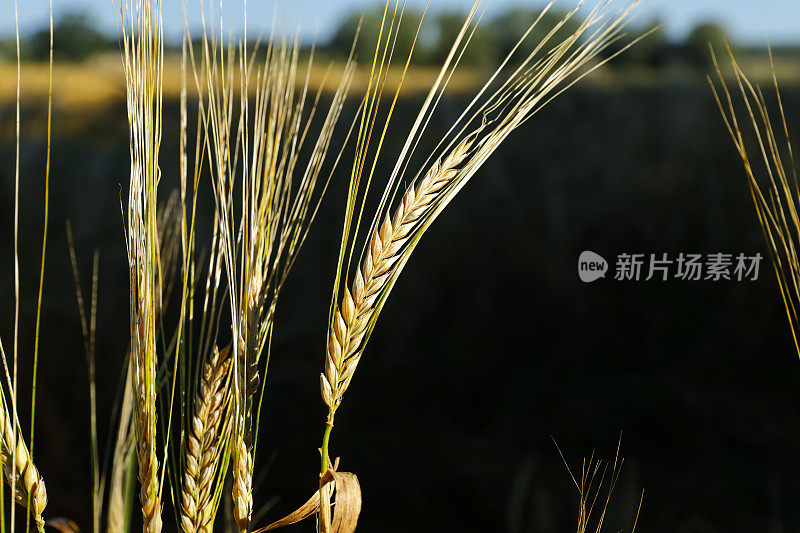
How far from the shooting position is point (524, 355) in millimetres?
1719

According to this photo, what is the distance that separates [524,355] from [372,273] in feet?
4.92

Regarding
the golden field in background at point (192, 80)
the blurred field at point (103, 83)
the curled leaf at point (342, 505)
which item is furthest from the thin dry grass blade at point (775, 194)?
the blurred field at point (103, 83)

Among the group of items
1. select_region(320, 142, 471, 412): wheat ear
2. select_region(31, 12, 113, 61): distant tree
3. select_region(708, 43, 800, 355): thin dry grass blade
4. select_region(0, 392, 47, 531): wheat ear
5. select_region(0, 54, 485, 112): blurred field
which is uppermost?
select_region(31, 12, 113, 61): distant tree

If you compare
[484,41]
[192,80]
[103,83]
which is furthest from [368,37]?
[192,80]

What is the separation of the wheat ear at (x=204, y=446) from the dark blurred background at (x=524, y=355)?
1.23 m

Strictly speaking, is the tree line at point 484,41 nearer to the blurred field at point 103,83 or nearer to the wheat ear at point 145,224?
the blurred field at point 103,83

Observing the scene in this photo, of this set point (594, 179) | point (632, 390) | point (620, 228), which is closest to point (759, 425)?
point (632, 390)

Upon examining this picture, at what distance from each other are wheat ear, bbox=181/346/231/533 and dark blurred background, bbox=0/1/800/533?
48.4 inches

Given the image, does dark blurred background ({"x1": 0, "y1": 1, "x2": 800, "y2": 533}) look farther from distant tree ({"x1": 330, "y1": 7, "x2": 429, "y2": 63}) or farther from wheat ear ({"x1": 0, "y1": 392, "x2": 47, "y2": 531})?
wheat ear ({"x1": 0, "y1": 392, "x2": 47, "y2": 531})

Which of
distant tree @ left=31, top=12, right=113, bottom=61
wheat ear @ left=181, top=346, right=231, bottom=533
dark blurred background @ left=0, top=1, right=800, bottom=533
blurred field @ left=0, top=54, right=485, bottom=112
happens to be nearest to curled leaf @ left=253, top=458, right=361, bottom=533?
wheat ear @ left=181, top=346, right=231, bottom=533

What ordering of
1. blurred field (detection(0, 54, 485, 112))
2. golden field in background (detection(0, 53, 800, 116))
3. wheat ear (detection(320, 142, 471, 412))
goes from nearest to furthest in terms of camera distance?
wheat ear (detection(320, 142, 471, 412))
golden field in background (detection(0, 53, 800, 116))
blurred field (detection(0, 54, 485, 112))

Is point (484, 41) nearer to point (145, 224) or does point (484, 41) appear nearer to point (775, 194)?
point (775, 194)

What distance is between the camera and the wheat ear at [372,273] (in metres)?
0.28

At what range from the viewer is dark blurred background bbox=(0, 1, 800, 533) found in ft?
5.09
